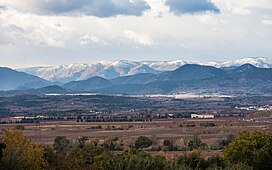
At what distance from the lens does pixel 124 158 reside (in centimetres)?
4225

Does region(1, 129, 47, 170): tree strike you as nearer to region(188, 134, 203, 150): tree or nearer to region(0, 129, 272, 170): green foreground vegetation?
region(0, 129, 272, 170): green foreground vegetation

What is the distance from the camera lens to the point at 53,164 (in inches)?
1962

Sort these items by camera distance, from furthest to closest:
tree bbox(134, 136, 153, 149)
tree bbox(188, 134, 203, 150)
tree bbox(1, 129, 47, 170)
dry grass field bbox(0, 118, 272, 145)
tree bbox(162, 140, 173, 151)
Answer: dry grass field bbox(0, 118, 272, 145) < tree bbox(188, 134, 203, 150) < tree bbox(134, 136, 153, 149) < tree bbox(162, 140, 173, 151) < tree bbox(1, 129, 47, 170)

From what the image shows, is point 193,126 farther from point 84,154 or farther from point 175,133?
point 84,154

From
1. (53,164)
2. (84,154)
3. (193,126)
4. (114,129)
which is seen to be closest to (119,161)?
(53,164)

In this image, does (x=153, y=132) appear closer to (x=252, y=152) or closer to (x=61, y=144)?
(x=61, y=144)

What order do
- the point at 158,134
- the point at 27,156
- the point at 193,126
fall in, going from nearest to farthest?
the point at 27,156 < the point at 158,134 < the point at 193,126

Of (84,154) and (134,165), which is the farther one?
(84,154)

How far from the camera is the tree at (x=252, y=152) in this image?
52625 millimetres

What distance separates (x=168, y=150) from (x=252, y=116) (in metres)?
94.0

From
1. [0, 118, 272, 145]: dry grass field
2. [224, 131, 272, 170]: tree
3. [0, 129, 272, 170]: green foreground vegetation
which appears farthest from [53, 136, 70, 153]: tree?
[224, 131, 272, 170]: tree

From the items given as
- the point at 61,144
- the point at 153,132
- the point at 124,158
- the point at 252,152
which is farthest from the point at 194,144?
the point at 124,158

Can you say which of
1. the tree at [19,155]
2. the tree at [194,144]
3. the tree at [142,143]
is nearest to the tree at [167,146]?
the tree at [142,143]

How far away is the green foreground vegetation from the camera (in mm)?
40406
